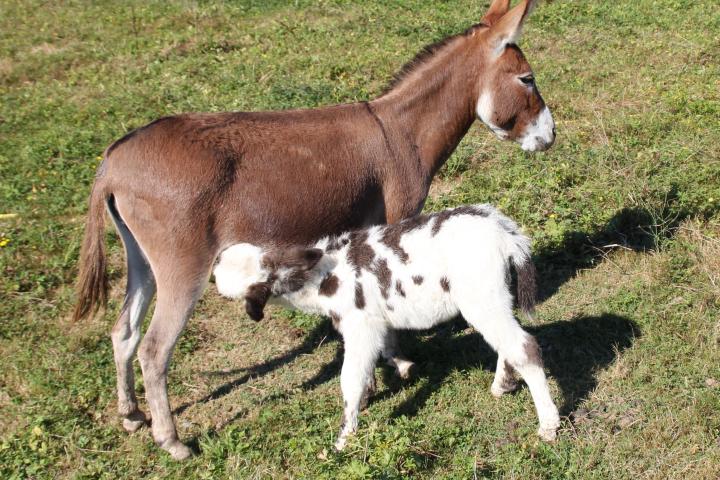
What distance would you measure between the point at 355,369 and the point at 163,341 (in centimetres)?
116

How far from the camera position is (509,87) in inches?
216

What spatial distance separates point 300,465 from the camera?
4.59 meters

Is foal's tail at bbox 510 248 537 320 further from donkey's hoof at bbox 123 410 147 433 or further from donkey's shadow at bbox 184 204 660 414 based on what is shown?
donkey's hoof at bbox 123 410 147 433

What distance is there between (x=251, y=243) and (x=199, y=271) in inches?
14.7

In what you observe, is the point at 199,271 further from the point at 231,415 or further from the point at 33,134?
the point at 33,134

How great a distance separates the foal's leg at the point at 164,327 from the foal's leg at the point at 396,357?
4.89 ft

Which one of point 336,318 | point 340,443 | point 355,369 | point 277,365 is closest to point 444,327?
point 277,365

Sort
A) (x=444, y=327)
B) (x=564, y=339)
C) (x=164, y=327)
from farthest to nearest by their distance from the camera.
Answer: (x=444, y=327)
(x=564, y=339)
(x=164, y=327)

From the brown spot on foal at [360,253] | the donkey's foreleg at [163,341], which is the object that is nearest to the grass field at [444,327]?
the donkey's foreleg at [163,341]

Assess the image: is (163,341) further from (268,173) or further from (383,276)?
(383,276)

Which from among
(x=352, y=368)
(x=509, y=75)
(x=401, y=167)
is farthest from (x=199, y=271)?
(x=509, y=75)

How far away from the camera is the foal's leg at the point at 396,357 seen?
546 centimetres

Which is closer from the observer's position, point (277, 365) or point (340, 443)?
point (340, 443)

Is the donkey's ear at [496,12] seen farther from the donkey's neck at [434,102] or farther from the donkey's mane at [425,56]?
the donkey's neck at [434,102]
